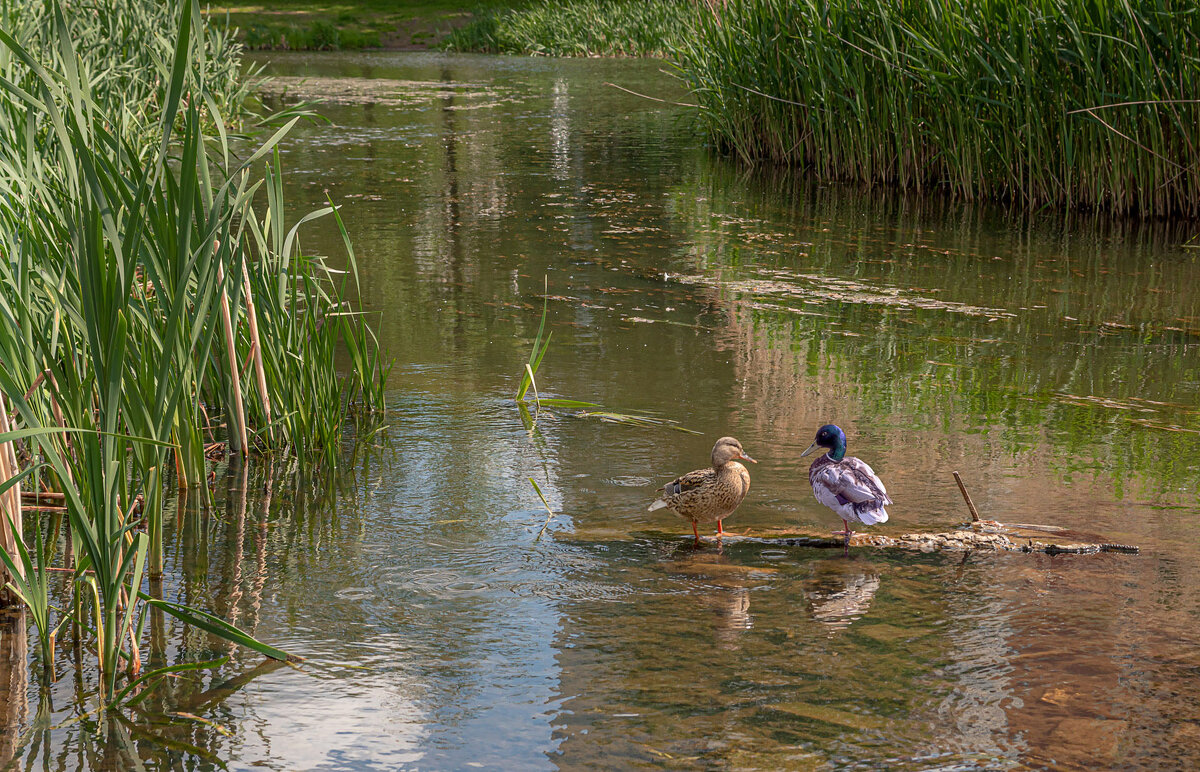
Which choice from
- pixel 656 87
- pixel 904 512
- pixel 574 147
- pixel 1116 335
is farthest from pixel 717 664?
pixel 656 87

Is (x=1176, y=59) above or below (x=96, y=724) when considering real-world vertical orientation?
above

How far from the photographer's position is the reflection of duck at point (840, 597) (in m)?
3.06

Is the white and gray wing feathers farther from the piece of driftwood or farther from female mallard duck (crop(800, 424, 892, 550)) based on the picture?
the piece of driftwood

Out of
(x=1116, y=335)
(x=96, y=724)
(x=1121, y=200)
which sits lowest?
(x=96, y=724)

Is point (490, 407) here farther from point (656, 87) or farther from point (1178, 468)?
point (656, 87)

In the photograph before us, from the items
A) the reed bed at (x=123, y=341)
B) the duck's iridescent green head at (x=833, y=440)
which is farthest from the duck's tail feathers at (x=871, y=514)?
the reed bed at (x=123, y=341)

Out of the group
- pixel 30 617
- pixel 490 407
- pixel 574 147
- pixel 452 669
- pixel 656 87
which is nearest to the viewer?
pixel 452 669

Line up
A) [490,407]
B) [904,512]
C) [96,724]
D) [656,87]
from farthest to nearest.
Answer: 1. [656,87]
2. [490,407]
3. [904,512]
4. [96,724]

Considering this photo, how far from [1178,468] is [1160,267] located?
399 centimetres

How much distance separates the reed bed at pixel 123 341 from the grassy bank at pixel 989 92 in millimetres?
5411

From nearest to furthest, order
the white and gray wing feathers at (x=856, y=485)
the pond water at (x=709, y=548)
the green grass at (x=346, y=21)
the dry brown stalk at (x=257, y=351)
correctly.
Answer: the pond water at (x=709, y=548) < the white and gray wing feathers at (x=856, y=485) < the dry brown stalk at (x=257, y=351) < the green grass at (x=346, y=21)

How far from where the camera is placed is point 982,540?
3480 mm

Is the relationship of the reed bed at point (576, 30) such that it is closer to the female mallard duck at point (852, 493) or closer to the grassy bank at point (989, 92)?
the grassy bank at point (989, 92)

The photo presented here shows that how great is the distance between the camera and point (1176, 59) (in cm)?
789
